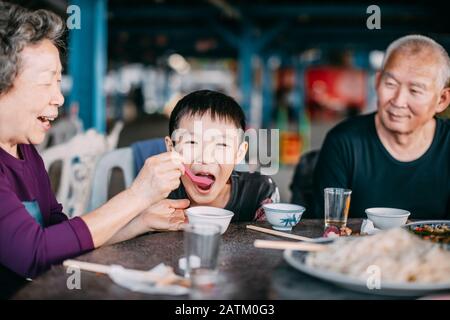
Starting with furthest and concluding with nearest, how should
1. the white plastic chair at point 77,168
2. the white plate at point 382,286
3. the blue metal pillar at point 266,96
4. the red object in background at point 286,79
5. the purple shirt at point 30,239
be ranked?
the red object in background at point 286,79 < the blue metal pillar at point 266,96 < the white plastic chair at point 77,168 < the purple shirt at point 30,239 < the white plate at point 382,286

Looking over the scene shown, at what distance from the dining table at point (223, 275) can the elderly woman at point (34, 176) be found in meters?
0.07

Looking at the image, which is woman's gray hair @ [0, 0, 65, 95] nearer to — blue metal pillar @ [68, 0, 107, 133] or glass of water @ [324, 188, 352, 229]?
glass of water @ [324, 188, 352, 229]

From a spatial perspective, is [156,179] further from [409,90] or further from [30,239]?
[409,90]

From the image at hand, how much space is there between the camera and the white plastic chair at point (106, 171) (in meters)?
2.91

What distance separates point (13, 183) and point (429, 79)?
1938 mm

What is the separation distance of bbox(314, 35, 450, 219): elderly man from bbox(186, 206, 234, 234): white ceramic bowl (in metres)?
1.03

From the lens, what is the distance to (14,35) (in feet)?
5.51

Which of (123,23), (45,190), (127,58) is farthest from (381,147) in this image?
(127,58)

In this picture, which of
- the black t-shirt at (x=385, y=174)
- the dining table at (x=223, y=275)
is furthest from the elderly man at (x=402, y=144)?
the dining table at (x=223, y=275)

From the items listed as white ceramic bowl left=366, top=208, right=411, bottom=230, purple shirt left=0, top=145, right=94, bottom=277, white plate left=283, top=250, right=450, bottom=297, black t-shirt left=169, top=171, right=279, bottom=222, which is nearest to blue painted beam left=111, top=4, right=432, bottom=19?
black t-shirt left=169, top=171, right=279, bottom=222

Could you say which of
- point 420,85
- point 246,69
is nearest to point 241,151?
point 420,85

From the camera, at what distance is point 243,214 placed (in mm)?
2504

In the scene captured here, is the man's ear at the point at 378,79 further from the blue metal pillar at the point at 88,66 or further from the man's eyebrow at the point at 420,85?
the blue metal pillar at the point at 88,66
